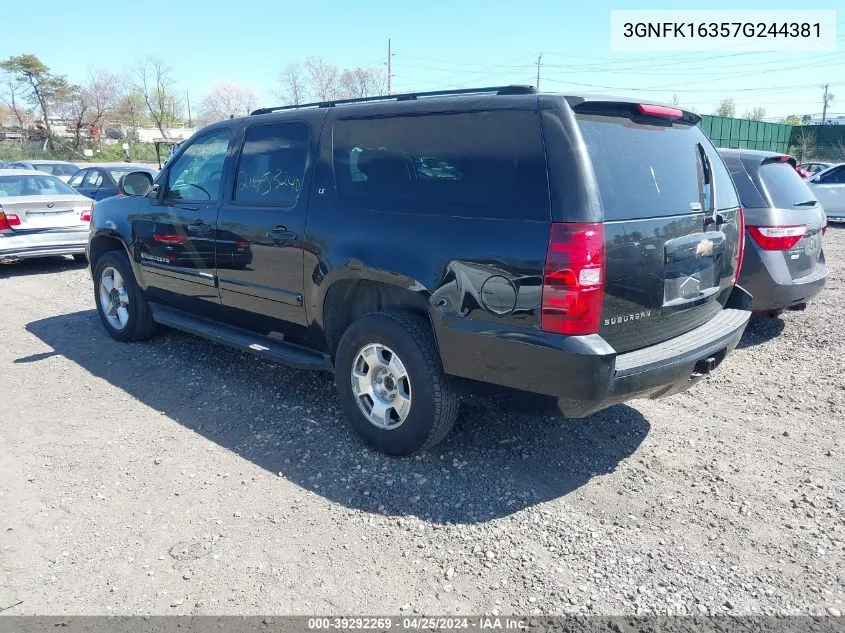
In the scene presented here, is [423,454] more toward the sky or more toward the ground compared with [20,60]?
more toward the ground

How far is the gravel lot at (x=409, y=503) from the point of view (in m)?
2.73

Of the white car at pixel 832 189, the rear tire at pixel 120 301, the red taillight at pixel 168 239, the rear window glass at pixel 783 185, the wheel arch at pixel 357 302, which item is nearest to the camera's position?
the wheel arch at pixel 357 302

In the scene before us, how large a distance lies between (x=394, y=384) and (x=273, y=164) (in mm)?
1813

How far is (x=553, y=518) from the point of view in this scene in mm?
3223

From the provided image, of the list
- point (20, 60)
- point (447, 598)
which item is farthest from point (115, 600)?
point (20, 60)

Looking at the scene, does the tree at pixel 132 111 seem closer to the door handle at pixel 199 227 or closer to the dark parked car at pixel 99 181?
the dark parked car at pixel 99 181

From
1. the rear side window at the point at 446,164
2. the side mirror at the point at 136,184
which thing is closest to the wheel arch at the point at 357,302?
the rear side window at the point at 446,164

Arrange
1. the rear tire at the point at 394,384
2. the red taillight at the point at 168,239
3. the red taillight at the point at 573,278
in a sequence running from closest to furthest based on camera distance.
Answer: the red taillight at the point at 573,278
the rear tire at the point at 394,384
the red taillight at the point at 168,239

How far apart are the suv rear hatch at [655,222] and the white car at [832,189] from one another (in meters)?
13.5

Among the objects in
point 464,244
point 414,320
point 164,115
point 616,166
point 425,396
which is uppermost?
point 164,115

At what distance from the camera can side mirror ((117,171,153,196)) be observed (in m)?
5.49

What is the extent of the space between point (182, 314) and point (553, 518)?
3.59 m

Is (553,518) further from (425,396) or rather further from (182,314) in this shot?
(182,314)

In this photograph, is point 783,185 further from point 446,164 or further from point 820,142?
point 820,142
